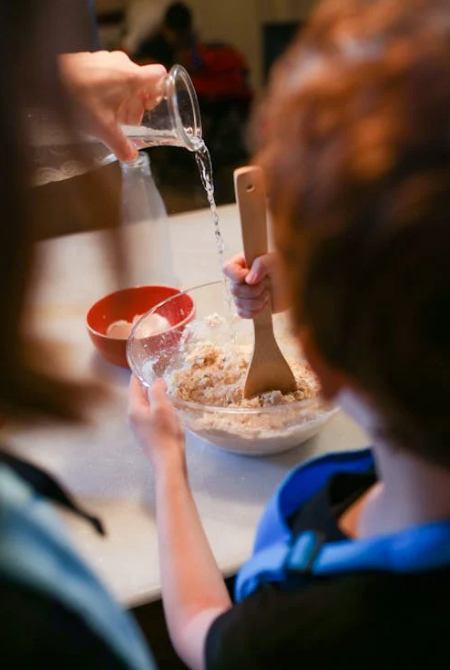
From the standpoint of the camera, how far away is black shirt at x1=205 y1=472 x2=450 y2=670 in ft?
1.58

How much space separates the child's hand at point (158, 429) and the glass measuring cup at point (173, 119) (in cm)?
37

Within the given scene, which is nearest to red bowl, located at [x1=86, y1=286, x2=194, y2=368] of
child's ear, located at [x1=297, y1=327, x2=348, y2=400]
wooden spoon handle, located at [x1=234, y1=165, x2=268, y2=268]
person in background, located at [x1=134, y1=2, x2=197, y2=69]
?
wooden spoon handle, located at [x1=234, y1=165, x2=268, y2=268]

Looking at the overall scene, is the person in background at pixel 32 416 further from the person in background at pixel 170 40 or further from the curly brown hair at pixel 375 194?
the person in background at pixel 170 40

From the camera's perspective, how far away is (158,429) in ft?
2.65

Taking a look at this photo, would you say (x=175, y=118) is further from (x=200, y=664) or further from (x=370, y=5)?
(x=200, y=664)

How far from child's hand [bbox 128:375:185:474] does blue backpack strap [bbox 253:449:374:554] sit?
17cm

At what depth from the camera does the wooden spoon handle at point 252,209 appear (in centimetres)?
74

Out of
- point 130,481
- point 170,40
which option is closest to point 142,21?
point 170,40

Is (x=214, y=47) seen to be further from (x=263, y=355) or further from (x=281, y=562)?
(x=281, y=562)

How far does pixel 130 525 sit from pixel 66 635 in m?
0.41

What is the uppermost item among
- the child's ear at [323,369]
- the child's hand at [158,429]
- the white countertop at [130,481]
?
the child's ear at [323,369]

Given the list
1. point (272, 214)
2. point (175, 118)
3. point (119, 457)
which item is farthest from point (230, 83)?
point (272, 214)

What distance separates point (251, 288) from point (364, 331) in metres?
0.50

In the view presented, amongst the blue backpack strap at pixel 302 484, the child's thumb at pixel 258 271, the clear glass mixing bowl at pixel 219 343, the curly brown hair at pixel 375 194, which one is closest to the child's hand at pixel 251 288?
the child's thumb at pixel 258 271
